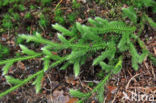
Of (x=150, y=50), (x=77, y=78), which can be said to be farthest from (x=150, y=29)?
(x=77, y=78)

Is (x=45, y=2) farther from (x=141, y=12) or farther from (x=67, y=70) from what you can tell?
(x=141, y=12)

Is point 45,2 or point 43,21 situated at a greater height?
point 45,2

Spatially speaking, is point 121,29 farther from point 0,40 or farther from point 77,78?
point 0,40

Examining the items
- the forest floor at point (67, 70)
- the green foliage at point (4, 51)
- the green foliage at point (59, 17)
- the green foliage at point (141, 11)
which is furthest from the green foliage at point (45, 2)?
the green foliage at point (141, 11)

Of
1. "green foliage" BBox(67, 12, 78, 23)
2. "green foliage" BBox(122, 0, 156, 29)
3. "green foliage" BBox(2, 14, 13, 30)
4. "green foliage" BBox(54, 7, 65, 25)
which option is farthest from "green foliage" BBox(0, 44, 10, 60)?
"green foliage" BBox(122, 0, 156, 29)

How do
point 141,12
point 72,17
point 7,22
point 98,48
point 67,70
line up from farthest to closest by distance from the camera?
1. point 7,22
2. point 72,17
3. point 67,70
4. point 141,12
5. point 98,48

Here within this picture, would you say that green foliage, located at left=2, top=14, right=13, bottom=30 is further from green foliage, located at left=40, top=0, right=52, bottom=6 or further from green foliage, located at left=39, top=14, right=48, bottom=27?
green foliage, located at left=40, top=0, right=52, bottom=6

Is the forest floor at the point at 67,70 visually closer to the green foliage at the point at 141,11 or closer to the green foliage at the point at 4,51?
the green foliage at the point at 4,51

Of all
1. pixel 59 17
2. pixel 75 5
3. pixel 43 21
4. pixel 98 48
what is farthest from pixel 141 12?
pixel 43 21

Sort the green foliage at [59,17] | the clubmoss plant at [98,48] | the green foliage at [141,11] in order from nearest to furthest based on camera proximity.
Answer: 1. the clubmoss plant at [98,48]
2. the green foliage at [141,11]
3. the green foliage at [59,17]
